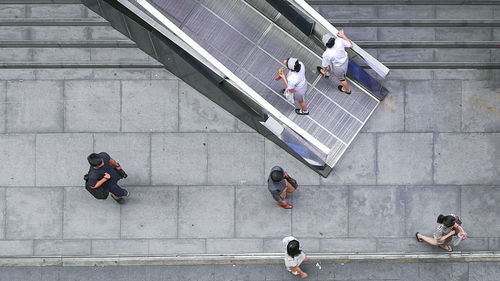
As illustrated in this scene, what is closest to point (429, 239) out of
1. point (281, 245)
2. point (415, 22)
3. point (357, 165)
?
point (357, 165)

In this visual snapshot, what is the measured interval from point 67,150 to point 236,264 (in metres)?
4.41

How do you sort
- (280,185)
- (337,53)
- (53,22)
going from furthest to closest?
(53,22)
(337,53)
(280,185)

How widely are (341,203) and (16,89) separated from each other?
751 centimetres

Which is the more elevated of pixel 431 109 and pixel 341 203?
pixel 431 109

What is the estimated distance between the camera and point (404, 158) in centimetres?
1407

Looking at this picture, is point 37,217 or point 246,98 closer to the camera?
point 246,98

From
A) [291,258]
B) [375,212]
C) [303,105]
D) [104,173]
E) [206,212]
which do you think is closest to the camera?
[104,173]

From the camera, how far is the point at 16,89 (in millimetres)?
14078

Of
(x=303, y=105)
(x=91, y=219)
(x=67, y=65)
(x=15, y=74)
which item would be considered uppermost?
(x=67, y=65)

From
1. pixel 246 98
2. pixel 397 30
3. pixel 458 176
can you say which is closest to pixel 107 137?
pixel 246 98

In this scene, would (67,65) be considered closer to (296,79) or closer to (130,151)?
(130,151)

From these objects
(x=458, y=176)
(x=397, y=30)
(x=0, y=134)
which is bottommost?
(x=458, y=176)

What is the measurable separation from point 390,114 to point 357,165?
136 cm

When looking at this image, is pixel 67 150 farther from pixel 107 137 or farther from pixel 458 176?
pixel 458 176
